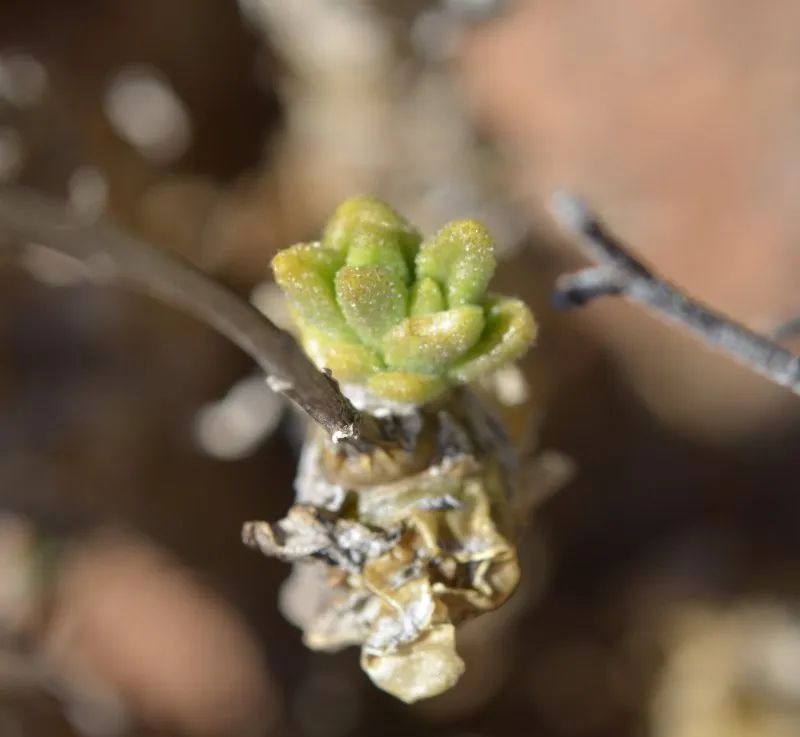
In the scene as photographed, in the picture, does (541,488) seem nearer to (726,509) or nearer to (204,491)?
(204,491)

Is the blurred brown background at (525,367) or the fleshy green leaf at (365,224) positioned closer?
the fleshy green leaf at (365,224)

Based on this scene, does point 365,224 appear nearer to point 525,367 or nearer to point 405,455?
point 405,455

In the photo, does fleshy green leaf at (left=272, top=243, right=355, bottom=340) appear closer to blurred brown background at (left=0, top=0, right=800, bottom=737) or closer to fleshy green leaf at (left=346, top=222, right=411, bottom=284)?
fleshy green leaf at (left=346, top=222, right=411, bottom=284)

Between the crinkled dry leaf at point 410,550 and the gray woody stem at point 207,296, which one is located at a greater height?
the gray woody stem at point 207,296

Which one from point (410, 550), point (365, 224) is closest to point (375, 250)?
point (365, 224)

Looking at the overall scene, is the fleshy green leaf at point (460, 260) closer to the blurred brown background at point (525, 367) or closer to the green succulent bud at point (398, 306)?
the green succulent bud at point (398, 306)

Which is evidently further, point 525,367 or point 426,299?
point 525,367

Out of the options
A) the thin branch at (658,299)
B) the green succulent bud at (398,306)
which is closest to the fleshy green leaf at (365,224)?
the green succulent bud at (398,306)

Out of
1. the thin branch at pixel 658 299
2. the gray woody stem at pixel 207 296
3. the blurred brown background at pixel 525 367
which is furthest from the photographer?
the blurred brown background at pixel 525 367
